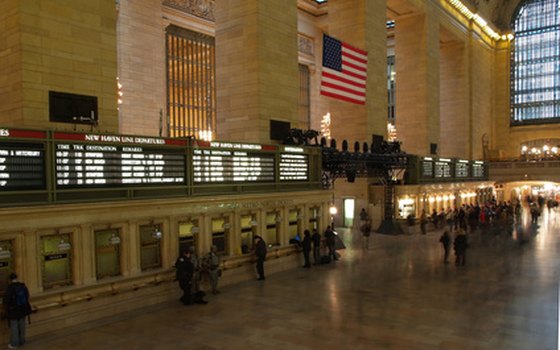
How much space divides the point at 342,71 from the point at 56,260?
13191 mm

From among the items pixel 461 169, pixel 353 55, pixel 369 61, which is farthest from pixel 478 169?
pixel 353 55

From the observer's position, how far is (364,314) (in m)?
9.16

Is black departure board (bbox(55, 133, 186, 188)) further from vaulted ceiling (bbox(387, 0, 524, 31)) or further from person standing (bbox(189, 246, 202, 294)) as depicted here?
vaulted ceiling (bbox(387, 0, 524, 31))

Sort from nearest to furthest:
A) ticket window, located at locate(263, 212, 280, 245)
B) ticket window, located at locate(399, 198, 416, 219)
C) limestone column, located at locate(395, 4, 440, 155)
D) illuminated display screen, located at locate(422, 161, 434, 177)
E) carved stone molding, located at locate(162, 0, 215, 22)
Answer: ticket window, located at locate(263, 212, 280, 245) → ticket window, located at locate(399, 198, 416, 219) → illuminated display screen, located at locate(422, 161, 434, 177) → carved stone molding, located at locate(162, 0, 215, 22) → limestone column, located at locate(395, 4, 440, 155)

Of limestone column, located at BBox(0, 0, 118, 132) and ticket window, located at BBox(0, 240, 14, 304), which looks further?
limestone column, located at BBox(0, 0, 118, 132)

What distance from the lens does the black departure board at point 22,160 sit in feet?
26.6

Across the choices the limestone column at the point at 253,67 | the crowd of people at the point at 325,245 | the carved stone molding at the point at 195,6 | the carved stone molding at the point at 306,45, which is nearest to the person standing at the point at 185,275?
the crowd of people at the point at 325,245

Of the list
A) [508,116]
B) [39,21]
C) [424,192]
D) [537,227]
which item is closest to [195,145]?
[39,21]

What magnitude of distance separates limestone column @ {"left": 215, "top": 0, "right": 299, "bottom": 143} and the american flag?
4.85ft

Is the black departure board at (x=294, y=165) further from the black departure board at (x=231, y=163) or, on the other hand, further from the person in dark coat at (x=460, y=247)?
the person in dark coat at (x=460, y=247)

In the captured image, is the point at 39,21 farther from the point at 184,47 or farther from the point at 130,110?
the point at 184,47

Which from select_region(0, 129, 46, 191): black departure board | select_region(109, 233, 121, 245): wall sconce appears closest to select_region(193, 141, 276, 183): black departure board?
select_region(109, 233, 121, 245): wall sconce

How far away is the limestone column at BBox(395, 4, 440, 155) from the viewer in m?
30.0

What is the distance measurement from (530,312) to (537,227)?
16.9m
